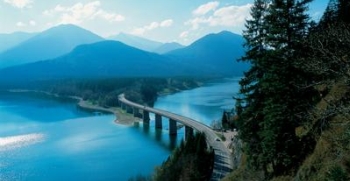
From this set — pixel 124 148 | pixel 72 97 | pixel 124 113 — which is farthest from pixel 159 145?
pixel 72 97

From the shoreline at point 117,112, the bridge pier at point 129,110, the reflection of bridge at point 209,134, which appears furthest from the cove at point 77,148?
the bridge pier at point 129,110

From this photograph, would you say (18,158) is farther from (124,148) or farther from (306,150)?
(306,150)

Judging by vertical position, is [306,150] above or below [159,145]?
above

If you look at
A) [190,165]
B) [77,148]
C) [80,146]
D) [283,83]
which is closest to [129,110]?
[80,146]

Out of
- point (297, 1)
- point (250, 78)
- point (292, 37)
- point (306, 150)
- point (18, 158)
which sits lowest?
point (18, 158)

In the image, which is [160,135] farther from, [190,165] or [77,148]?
[190,165]

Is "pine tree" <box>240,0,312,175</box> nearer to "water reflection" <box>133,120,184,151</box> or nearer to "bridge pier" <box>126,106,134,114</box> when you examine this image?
"water reflection" <box>133,120,184,151</box>

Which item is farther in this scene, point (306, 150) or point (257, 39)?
point (257, 39)
